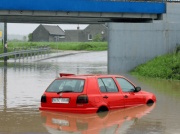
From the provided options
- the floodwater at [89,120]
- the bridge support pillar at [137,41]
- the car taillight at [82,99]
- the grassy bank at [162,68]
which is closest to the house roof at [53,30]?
the bridge support pillar at [137,41]

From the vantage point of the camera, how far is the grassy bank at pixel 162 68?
32116 mm

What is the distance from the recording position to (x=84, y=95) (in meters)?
14.7

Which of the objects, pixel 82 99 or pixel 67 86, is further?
pixel 67 86

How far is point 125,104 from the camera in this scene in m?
16.3

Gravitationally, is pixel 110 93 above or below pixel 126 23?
below

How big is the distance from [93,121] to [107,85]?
2.15 metres

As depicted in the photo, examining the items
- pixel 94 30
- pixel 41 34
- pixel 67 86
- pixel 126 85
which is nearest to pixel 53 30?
pixel 41 34

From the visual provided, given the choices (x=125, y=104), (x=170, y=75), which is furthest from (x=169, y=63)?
(x=125, y=104)

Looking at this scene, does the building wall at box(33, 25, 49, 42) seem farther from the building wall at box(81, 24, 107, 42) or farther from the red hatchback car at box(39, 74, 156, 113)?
the red hatchback car at box(39, 74, 156, 113)

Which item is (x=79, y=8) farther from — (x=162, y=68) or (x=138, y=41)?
(x=162, y=68)

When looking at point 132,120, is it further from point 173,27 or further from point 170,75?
point 173,27

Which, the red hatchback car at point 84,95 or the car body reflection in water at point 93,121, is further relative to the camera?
the red hatchback car at point 84,95

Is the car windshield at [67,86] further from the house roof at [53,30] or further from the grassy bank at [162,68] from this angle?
the house roof at [53,30]

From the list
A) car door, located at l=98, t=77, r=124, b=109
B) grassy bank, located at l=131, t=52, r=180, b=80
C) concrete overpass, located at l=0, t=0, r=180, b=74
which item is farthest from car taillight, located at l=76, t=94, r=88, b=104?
concrete overpass, located at l=0, t=0, r=180, b=74
